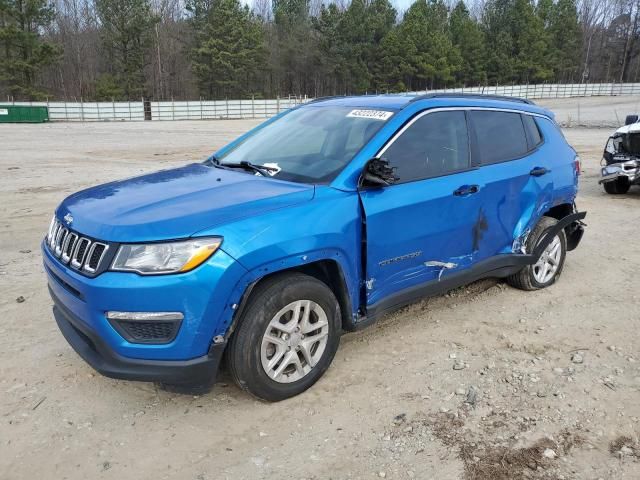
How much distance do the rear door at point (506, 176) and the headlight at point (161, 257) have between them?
235 cm

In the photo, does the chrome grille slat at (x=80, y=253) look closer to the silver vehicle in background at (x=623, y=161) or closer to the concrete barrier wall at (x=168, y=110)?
the silver vehicle in background at (x=623, y=161)

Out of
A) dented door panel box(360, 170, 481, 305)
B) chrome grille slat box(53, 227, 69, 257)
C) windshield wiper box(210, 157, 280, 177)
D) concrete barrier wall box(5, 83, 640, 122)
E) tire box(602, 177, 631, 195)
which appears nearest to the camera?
chrome grille slat box(53, 227, 69, 257)

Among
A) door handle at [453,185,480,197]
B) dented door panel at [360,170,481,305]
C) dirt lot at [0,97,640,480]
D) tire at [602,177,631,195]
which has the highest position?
door handle at [453,185,480,197]

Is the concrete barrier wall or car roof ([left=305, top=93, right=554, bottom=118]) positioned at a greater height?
car roof ([left=305, top=93, right=554, bottom=118])

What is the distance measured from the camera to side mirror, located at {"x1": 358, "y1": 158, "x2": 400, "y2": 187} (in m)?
3.33

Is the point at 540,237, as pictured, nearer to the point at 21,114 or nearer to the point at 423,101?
the point at 423,101

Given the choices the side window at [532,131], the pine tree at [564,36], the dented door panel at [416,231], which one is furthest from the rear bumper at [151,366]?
the pine tree at [564,36]

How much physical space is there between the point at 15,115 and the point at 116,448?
39.1 m

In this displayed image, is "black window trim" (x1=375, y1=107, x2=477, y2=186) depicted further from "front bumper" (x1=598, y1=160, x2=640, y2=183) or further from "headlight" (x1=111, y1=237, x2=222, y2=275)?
"front bumper" (x1=598, y1=160, x2=640, y2=183)

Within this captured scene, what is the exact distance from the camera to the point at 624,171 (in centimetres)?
934

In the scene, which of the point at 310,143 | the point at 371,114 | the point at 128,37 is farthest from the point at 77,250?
the point at 128,37

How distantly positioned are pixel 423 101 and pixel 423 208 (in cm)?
83

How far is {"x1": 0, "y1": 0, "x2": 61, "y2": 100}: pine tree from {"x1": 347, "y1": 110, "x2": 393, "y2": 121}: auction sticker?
173 feet

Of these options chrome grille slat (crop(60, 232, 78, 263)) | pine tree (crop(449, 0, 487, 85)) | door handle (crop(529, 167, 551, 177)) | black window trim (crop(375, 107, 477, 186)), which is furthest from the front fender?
pine tree (crop(449, 0, 487, 85))
